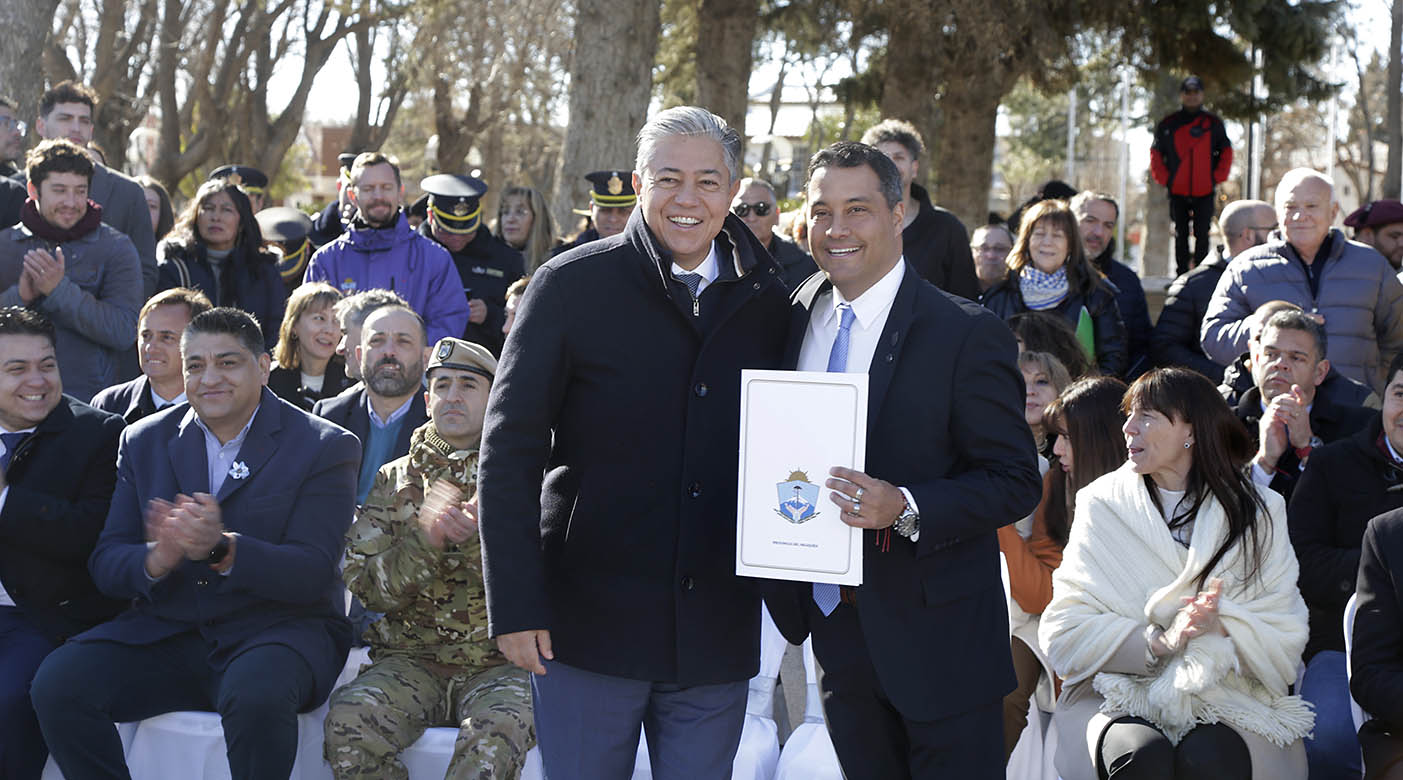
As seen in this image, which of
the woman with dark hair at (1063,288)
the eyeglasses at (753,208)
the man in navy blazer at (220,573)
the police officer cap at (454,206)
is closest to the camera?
the man in navy blazer at (220,573)

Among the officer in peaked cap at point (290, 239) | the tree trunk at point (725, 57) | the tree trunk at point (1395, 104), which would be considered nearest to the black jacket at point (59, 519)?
the officer in peaked cap at point (290, 239)

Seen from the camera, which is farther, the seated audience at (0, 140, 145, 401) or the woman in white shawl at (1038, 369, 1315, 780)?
the seated audience at (0, 140, 145, 401)

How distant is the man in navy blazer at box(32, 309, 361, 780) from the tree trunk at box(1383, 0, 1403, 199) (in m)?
15.1

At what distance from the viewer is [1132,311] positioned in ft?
24.5

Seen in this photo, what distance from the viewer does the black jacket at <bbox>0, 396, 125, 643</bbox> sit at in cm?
481

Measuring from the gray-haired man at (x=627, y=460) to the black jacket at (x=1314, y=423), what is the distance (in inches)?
114

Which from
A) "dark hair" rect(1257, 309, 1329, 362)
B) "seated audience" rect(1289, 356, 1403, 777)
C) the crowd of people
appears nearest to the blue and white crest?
the crowd of people

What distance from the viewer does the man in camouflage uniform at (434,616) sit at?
4.23 metres

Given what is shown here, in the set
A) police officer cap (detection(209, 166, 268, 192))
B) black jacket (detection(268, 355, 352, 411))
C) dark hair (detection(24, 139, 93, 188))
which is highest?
police officer cap (detection(209, 166, 268, 192))

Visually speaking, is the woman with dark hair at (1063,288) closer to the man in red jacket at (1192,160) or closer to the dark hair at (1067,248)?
the dark hair at (1067,248)

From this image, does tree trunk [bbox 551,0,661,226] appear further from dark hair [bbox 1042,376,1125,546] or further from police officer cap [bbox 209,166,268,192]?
dark hair [bbox 1042,376,1125,546]

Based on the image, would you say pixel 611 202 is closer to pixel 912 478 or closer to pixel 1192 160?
pixel 912 478

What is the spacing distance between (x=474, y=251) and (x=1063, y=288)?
11.9 feet

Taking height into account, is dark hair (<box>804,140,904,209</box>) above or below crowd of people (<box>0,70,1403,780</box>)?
above
